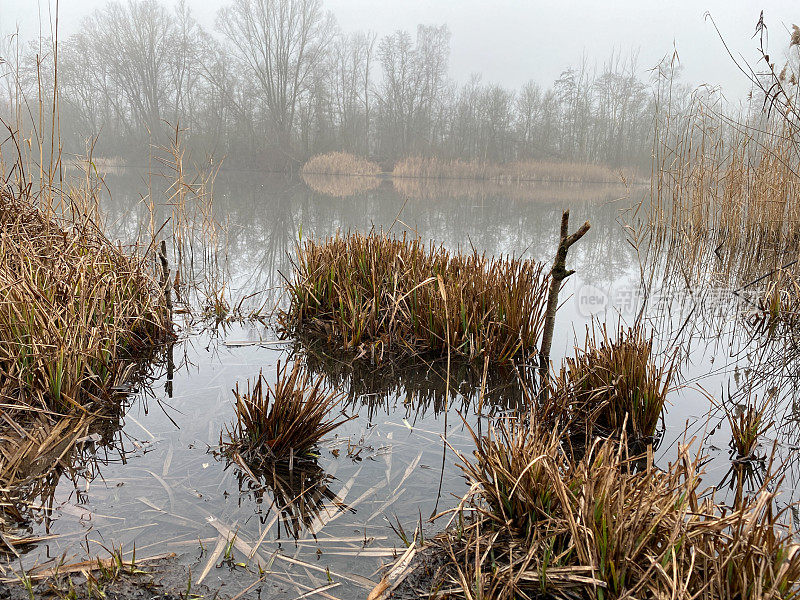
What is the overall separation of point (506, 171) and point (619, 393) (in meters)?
23.7

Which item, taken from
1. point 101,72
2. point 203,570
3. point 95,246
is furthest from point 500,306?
point 101,72

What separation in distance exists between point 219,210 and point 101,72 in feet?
77.0

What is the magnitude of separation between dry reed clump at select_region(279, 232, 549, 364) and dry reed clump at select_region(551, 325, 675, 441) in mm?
770

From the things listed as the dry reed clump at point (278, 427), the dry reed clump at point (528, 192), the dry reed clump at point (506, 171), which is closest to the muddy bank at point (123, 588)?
the dry reed clump at point (278, 427)

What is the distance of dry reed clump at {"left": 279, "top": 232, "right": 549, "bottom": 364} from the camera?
3604 mm

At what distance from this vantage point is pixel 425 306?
12.1 feet

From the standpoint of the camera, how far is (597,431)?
267cm

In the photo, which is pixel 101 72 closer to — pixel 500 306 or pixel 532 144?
pixel 532 144

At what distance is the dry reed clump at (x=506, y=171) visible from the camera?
23.9 meters

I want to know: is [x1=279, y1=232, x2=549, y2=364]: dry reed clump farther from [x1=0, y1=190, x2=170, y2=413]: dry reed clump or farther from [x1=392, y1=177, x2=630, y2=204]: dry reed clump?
[x1=392, y1=177, x2=630, y2=204]: dry reed clump

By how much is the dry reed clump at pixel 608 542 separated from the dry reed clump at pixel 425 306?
1644 mm

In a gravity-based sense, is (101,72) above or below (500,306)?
above

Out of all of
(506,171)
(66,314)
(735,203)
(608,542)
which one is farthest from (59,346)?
(506,171)

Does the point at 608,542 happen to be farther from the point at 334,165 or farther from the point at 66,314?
the point at 334,165
